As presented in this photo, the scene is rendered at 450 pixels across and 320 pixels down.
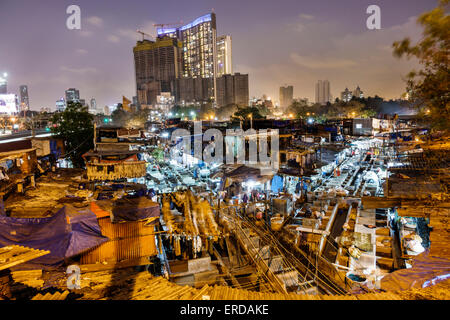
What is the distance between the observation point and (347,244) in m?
10.6

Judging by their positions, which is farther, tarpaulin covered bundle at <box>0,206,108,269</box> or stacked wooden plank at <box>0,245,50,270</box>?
tarpaulin covered bundle at <box>0,206,108,269</box>

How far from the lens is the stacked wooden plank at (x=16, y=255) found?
4.46 metres

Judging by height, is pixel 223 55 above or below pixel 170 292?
above

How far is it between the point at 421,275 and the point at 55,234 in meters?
8.13

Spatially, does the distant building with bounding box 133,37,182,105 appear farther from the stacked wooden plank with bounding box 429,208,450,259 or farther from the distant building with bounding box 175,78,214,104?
the stacked wooden plank with bounding box 429,208,450,259

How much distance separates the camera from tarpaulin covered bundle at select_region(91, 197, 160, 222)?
7.56 meters

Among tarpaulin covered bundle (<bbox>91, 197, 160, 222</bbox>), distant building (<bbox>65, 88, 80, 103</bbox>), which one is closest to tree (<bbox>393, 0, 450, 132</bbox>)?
tarpaulin covered bundle (<bbox>91, 197, 160, 222</bbox>)

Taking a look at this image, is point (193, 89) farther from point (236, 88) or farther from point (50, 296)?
point (50, 296)

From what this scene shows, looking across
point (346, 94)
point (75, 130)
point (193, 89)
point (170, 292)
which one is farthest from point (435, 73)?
point (346, 94)

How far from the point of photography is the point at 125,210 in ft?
25.0

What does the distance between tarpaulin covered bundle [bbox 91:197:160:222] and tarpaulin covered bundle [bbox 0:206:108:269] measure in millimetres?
573

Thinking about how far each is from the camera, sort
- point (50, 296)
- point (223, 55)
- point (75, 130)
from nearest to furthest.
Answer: point (50, 296) < point (75, 130) < point (223, 55)

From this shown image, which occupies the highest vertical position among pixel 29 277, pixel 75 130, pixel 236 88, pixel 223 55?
pixel 223 55
